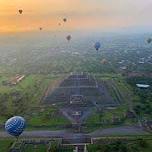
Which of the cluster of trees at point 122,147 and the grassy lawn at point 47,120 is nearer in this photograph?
the cluster of trees at point 122,147

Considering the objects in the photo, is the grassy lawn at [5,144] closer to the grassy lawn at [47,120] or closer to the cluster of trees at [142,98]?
the grassy lawn at [47,120]

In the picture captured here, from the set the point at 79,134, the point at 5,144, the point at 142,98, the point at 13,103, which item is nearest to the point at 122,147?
the point at 79,134

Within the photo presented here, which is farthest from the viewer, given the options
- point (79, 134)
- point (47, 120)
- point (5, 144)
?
point (47, 120)

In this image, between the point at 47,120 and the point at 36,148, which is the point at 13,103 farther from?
the point at 36,148

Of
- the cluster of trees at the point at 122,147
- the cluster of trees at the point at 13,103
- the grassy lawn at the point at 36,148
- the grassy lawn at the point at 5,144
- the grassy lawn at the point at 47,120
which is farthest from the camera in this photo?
the cluster of trees at the point at 13,103

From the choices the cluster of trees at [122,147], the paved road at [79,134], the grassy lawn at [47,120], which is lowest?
the grassy lawn at [47,120]

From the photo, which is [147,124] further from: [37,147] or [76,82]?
[76,82]

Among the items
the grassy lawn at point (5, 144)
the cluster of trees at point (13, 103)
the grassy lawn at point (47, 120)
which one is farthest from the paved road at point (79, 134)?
the cluster of trees at point (13, 103)

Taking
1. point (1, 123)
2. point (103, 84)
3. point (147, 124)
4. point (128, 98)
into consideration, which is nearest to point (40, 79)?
point (103, 84)

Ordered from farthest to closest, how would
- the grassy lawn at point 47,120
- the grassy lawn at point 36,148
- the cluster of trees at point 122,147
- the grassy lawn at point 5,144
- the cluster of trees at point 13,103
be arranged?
the cluster of trees at point 13,103 → the grassy lawn at point 47,120 → the grassy lawn at point 5,144 → the grassy lawn at point 36,148 → the cluster of trees at point 122,147

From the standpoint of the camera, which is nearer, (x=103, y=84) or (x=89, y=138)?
(x=89, y=138)

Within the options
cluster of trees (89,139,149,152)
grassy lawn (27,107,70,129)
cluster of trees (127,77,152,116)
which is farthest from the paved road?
cluster of trees (127,77,152,116)
